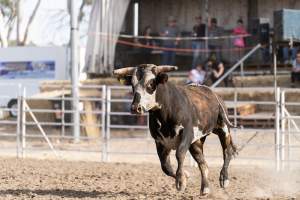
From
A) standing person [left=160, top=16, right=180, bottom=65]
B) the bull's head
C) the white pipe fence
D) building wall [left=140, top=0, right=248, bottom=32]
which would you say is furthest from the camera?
building wall [left=140, top=0, right=248, bottom=32]

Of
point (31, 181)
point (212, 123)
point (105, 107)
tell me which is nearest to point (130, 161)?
point (105, 107)

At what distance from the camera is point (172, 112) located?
8898 millimetres

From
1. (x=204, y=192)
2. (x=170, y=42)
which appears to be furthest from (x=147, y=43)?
(x=204, y=192)

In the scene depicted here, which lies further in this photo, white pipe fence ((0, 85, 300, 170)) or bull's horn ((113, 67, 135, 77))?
white pipe fence ((0, 85, 300, 170))

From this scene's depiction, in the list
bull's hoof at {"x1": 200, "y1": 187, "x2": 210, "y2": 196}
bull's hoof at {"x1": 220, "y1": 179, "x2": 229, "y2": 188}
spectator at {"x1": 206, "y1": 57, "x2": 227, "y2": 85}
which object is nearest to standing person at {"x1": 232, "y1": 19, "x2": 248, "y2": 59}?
spectator at {"x1": 206, "y1": 57, "x2": 227, "y2": 85}

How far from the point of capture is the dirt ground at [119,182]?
9.57 metres

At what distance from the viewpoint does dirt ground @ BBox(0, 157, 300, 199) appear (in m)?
9.57

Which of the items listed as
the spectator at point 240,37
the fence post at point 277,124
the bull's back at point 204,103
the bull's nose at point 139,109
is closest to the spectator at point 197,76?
the spectator at point 240,37

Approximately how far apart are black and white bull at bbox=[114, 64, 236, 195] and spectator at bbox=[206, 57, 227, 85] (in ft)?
34.3

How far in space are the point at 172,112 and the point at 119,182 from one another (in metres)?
2.61

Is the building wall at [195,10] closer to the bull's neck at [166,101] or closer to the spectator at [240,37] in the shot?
the spectator at [240,37]

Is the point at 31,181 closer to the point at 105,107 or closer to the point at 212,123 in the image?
the point at 212,123

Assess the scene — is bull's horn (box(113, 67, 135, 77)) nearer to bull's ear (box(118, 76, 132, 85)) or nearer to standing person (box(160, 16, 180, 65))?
bull's ear (box(118, 76, 132, 85))

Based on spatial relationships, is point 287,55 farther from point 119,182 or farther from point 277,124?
point 119,182
